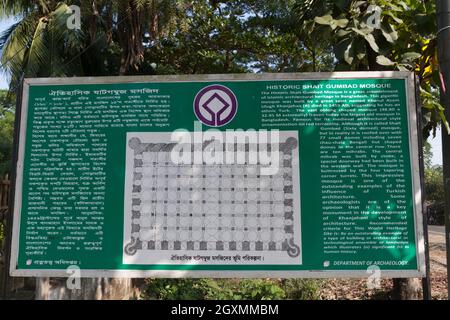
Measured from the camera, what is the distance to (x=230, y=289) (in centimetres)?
605

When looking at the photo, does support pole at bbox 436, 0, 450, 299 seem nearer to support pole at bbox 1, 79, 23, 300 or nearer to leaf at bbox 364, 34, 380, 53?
leaf at bbox 364, 34, 380, 53

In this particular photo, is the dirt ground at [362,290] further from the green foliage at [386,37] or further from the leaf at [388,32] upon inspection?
the leaf at [388,32]

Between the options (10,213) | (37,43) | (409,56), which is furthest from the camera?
(37,43)

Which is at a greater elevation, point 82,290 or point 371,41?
point 371,41

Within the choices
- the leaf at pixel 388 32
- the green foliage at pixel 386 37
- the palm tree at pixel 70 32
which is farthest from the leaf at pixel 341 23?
the palm tree at pixel 70 32

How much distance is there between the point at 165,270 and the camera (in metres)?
3.85

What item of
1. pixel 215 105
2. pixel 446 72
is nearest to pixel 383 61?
pixel 446 72

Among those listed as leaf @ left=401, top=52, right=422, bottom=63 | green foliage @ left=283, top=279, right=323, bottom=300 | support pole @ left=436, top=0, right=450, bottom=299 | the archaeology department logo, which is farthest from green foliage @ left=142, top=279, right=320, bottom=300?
leaf @ left=401, top=52, right=422, bottom=63

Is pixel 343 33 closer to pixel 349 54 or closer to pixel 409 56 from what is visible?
pixel 349 54

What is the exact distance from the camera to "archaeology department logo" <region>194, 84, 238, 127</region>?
4020 mm

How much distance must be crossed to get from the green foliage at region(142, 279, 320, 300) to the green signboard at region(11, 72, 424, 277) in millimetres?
1968

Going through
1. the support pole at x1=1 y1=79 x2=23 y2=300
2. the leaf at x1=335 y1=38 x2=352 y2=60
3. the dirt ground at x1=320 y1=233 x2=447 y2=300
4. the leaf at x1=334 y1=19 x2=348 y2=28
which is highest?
the leaf at x1=334 y1=19 x2=348 y2=28

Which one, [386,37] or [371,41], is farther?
[386,37]

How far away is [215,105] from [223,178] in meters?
0.68
